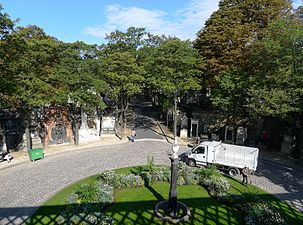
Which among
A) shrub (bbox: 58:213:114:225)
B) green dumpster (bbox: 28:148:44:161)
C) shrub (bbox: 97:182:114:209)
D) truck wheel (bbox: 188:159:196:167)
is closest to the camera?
shrub (bbox: 58:213:114:225)

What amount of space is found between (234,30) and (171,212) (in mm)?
22948

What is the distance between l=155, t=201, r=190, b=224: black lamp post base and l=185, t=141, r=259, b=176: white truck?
731 centimetres

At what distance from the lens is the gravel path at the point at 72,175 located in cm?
1775

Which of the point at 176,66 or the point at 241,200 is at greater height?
the point at 176,66

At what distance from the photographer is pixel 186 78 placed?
107ft

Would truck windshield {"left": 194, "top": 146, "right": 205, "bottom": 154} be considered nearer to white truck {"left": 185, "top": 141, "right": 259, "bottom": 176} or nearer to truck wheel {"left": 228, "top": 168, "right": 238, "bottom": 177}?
white truck {"left": 185, "top": 141, "right": 259, "bottom": 176}

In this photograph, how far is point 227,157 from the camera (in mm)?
22625

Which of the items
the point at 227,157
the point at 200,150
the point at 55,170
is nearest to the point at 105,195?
the point at 55,170

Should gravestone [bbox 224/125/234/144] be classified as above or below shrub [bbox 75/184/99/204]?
above

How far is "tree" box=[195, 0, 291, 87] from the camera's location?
31.5m

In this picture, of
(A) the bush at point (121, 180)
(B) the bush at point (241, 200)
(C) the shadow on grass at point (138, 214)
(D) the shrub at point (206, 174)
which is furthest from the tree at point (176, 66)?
(C) the shadow on grass at point (138, 214)

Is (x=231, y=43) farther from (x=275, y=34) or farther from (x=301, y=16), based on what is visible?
(x=301, y=16)

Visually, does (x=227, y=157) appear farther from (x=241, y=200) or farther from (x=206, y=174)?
(x=241, y=200)

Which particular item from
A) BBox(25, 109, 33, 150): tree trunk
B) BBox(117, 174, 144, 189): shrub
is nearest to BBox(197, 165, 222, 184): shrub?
BBox(117, 174, 144, 189): shrub
